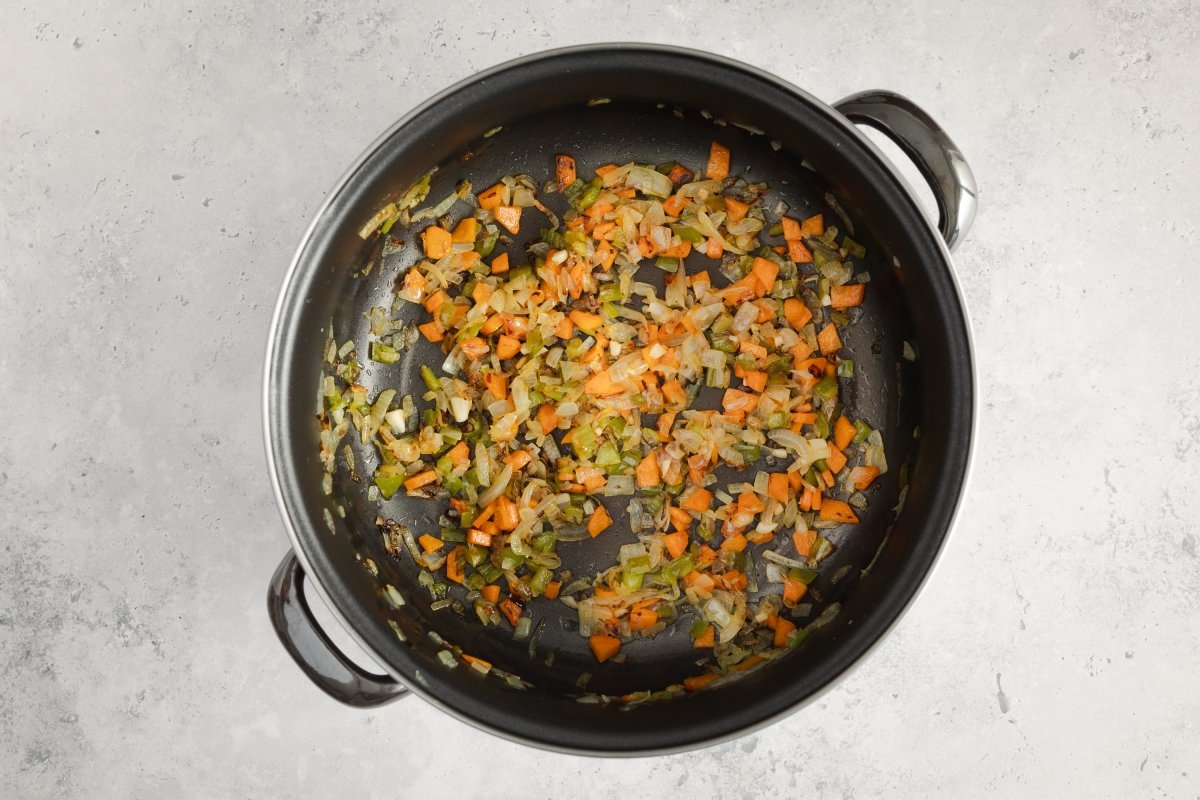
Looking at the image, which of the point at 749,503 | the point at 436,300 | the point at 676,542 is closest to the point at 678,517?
the point at 676,542

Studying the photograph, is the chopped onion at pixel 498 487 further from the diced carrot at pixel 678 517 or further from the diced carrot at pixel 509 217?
the diced carrot at pixel 509 217

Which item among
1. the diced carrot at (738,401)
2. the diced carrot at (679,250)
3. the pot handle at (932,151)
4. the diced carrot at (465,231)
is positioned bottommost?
the diced carrot at (738,401)

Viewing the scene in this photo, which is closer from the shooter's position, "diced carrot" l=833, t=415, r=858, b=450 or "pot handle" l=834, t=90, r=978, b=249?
"pot handle" l=834, t=90, r=978, b=249

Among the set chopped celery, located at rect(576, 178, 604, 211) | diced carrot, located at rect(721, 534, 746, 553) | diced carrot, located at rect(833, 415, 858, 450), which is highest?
chopped celery, located at rect(576, 178, 604, 211)

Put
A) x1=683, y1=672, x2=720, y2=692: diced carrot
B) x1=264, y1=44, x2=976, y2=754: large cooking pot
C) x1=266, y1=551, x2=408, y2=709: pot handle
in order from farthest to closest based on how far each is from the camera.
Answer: x1=683, y1=672, x2=720, y2=692: diced carrot, x1=266, y1=551, x2=408, y2=709: pot handle, x1=264, y1=44, x2=976, y2=754: large cooking pot

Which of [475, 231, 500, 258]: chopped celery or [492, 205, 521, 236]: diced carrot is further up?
[492, 205, 521, 236]: diced carrot

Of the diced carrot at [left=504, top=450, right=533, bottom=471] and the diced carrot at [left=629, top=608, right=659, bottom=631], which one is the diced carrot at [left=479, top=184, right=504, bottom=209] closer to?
the diced carrot at [left=504, top=450, right=533, bottom=471]

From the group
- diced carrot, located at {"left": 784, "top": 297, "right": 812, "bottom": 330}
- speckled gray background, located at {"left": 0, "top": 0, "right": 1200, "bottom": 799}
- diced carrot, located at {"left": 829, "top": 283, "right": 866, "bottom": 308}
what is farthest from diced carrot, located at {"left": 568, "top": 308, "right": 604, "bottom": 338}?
speckled gray background, located at {"left": 0, "top": 0, "right": 1200, "bottom": 799}

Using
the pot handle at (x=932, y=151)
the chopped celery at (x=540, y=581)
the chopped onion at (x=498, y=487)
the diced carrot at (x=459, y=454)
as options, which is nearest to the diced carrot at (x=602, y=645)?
the chopped celery at (x=540, y=581)
